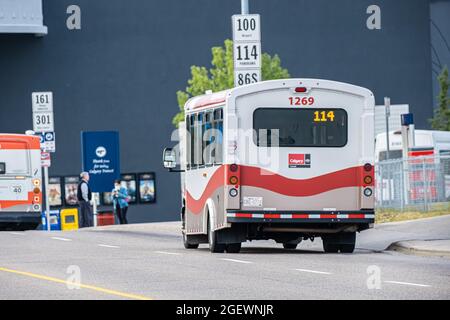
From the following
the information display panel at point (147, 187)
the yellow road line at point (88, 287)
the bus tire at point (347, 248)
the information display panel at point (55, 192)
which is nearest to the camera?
the yellow road line at point (88, 287)

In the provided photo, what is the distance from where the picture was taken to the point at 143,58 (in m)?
59.3

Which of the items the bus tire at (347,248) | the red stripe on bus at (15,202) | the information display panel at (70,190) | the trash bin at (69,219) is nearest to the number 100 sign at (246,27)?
the bus tire at (347,248)

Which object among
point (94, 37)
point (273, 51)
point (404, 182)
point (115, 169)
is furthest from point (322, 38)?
point (404, 182)

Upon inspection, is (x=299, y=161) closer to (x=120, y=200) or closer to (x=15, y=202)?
(x=15, y=202)

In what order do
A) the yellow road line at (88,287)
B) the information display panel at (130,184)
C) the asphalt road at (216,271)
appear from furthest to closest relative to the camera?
the information display panel at (130,184) < the asphalt road at (216,271) < the yellow road line at (88,287)

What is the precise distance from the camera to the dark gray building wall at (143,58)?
5822cm

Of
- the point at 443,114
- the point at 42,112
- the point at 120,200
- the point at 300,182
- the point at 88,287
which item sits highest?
the point at 443,114

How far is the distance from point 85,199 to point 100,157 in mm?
5428

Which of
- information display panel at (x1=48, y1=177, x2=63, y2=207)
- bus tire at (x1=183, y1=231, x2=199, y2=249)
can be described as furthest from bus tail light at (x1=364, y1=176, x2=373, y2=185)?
information display panel at (x1=48, y1=177, x2=63, y2=207)

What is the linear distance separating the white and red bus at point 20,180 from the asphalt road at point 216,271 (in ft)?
26.8

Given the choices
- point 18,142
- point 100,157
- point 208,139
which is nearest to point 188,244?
point 208,139

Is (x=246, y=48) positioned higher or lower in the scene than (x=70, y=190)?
higher

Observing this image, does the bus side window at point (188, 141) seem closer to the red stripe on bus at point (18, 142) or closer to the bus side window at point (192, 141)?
the bus side window at point (192, 141)
